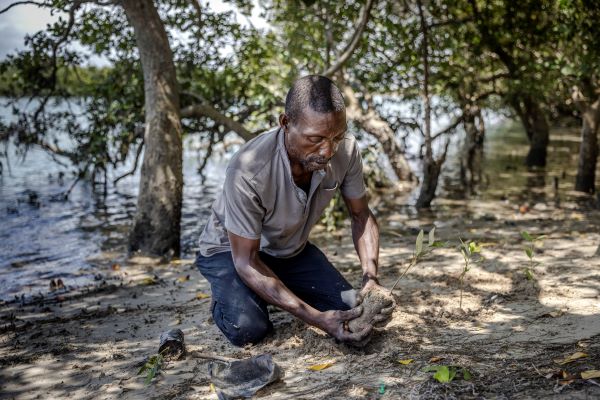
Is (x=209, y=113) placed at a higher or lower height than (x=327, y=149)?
higher

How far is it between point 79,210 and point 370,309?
343 inches

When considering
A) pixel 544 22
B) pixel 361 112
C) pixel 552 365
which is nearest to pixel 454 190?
Answer: pixel 361 112

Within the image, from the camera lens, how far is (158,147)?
6.70 meters

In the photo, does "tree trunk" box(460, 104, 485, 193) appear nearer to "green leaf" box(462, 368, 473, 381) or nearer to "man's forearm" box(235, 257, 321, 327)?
"man's forearm" box(235, 257, 321, 327)

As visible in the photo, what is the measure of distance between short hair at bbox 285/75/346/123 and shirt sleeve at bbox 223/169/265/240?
465mm

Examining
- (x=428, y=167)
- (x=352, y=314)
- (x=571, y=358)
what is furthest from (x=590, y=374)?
(x=428, y=167)

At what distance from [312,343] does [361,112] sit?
907 cm

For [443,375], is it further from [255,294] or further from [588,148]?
[588,148]

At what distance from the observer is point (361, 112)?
39.6 ft

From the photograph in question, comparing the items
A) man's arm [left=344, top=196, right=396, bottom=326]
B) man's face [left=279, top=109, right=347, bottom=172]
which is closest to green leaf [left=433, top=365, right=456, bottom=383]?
man's arm [left=344, top=196, right=396, bottom=326]

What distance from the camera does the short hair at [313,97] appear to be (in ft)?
10.3

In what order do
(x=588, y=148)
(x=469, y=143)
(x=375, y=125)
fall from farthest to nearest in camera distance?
(x=469, y=143) < (x=375, y=125) < (x=588, y=148)

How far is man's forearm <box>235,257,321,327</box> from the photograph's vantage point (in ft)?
10.9

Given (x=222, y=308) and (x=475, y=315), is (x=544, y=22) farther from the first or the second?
(x=222, y=308)
